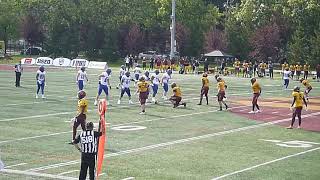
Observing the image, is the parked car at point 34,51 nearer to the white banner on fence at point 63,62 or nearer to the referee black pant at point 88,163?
the white banner on fence at point 63,62

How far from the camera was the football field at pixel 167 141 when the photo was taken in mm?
15820

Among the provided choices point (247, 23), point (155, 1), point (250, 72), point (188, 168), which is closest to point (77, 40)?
point (155, 1)

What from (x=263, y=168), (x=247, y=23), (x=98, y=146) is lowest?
(x=263, y=168)

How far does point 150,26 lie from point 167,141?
66872 mm

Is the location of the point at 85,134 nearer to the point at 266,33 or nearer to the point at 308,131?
the point at 308,131

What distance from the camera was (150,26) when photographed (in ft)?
284

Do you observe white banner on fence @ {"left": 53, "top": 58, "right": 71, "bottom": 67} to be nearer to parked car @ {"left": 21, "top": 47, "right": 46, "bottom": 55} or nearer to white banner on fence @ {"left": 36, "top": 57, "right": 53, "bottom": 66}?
white banner on fence @ {"left": 36, "top": 57, "right": 53, "bottom": 66}

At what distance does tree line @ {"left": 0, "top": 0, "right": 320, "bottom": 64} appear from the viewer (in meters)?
75.3

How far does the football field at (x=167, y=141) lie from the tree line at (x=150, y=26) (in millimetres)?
43660

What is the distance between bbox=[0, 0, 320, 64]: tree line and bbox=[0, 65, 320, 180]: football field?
43660mm

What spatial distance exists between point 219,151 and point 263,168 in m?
2.55

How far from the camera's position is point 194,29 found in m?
85.1

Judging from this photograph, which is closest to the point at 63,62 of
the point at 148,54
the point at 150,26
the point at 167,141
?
the point at 148,54

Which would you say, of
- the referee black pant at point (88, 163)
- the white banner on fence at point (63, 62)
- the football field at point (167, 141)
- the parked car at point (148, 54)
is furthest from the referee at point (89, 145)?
the parked car at point (148, 54)
